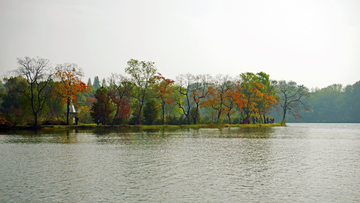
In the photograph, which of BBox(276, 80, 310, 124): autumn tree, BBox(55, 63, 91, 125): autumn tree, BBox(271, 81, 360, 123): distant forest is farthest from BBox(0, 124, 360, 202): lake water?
BBox(271, 81, 360, 123): distant forest

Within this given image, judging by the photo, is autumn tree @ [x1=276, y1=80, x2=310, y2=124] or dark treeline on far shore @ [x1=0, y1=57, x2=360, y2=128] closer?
dark treeline on far shore @ [x1=0, y1=57, x2=360, y2=128]

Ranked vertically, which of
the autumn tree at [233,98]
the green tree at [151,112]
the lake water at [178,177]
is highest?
the autumn tree at [233,98]

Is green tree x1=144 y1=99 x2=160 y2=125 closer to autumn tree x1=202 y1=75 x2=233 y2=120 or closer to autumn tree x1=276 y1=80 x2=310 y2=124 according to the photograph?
autumn tree x1=202 y1=75 x2=233 y2=120

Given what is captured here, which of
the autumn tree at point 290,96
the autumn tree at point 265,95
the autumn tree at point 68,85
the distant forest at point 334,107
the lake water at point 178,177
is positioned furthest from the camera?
the distant forest at point 334,107

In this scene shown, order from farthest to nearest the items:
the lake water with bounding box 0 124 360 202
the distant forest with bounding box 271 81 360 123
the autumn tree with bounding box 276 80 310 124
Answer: the distant forest with bounding box 271 81 360 123 → the autumn tree with bounding box 276 80 310 124 → the lake water with bounding box 0 124 360 202

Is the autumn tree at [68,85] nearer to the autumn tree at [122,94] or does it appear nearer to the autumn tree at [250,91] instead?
the autumn tree at [122,94]

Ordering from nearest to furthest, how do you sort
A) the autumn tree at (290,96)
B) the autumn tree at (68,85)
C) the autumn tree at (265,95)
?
the autumn tree at (68,85) < the autumn tree at (265,95) < the autumn tree at (290,96)

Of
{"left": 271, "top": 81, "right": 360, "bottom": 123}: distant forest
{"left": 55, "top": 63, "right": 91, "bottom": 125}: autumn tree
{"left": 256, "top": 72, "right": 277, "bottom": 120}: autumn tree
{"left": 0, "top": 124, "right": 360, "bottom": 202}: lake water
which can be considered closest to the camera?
{"left": 0, "top": 124, "right": 360, "bottom": 202}: lake water

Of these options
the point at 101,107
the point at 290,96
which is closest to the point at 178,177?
the point at 101,107

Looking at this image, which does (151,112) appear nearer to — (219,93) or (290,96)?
(219,93)

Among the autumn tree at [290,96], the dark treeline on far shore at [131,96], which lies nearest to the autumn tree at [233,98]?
the dark treeline on far shore at [131,96]

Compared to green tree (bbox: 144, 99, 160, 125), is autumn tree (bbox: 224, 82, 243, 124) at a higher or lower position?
higher

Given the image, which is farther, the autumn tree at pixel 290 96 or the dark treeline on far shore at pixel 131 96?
the autumn tree at pixel 290 96

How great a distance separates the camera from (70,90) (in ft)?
231
